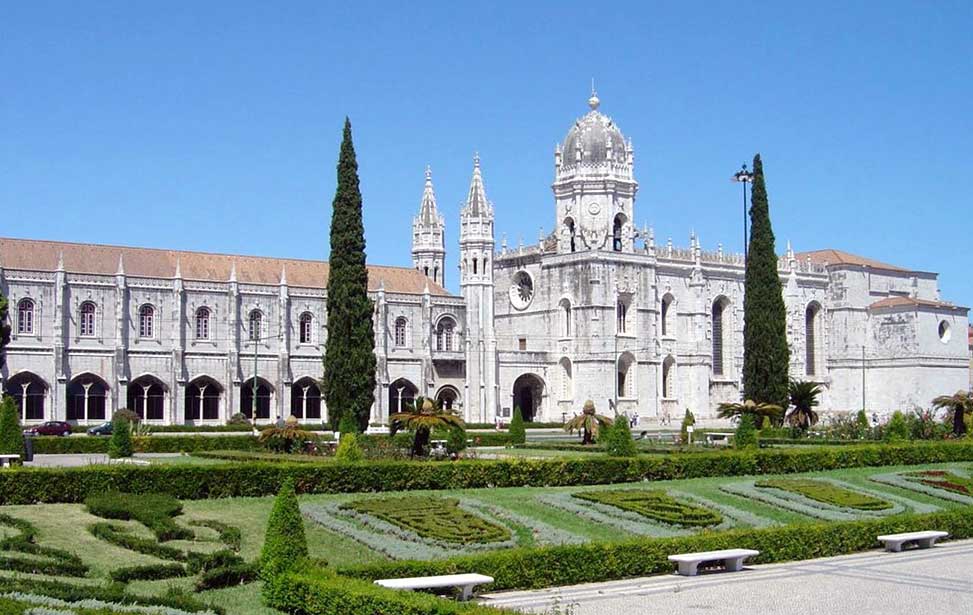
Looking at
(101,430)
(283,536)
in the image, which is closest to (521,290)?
(101,430)

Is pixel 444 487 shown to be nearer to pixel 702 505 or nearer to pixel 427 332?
pixel 702 505

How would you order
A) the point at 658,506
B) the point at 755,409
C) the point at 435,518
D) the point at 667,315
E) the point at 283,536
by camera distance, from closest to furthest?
the point at 283,536 < the point at 435,518 < the point at 658,506 < the point at 755,409 < the point at 667,315

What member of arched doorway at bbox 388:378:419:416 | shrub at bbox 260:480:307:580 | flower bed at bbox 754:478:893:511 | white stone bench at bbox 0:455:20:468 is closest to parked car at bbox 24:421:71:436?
arched doorway at bbox 388:378:419:416

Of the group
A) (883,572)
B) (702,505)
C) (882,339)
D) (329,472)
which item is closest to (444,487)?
(329,472)

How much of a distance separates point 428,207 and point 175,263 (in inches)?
744

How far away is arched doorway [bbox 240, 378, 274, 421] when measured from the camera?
67.2 meters

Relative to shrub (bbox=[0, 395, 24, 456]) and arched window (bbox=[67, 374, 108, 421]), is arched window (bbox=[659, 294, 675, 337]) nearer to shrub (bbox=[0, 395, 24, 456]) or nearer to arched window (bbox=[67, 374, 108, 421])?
arched window (bbox=[67, 374, 108, 421])

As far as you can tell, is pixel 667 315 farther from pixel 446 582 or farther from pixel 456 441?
pixel 446 582

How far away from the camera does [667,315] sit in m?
81.9

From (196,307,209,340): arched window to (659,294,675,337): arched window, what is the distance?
29.0 metres

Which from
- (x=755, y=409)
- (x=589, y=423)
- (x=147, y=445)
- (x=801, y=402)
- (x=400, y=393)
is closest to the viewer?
(x=147, y=445)

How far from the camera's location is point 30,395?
61.4 m

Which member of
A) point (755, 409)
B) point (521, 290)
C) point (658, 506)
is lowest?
point (658, 506)

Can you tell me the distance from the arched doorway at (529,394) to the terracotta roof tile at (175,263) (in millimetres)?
6990
